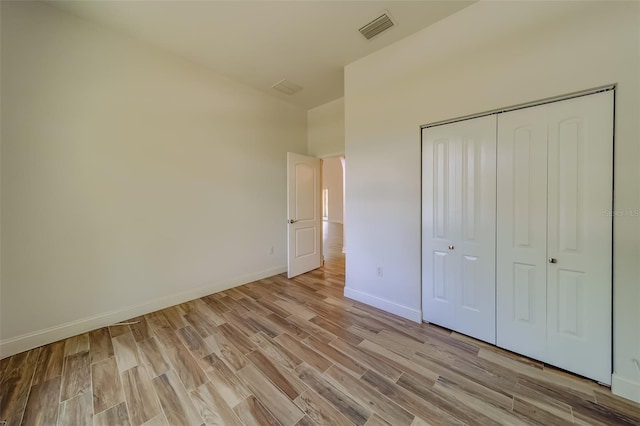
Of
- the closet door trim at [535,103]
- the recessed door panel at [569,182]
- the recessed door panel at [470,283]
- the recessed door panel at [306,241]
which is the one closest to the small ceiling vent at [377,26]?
the closet door trim at [535,103]

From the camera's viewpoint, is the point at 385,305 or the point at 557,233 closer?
the point at 557,233

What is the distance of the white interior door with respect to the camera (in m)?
3.86

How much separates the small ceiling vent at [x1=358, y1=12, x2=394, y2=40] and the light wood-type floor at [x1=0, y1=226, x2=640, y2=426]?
3.13 metres

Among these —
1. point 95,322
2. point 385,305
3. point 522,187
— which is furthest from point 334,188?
point 95,322

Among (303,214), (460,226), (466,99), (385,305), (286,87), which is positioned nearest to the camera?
(466,99)

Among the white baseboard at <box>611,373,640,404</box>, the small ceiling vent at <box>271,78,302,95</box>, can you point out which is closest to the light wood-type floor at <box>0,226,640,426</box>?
the white baseboard at <box>611,373,640,404</box>

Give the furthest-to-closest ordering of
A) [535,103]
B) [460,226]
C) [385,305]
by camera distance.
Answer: [385,305]
[460,226]
[535,103]

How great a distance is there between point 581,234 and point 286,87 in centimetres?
378

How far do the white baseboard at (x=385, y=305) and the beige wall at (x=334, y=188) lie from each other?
8.70 meters

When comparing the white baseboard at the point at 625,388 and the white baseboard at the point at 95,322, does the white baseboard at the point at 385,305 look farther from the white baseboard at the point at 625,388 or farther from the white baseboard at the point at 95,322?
the white baseboard at the point at 95,322

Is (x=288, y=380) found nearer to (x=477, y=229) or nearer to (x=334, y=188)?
(x=477, y=229)

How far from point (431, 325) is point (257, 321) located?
189cm

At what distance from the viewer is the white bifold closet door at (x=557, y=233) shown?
160 cm

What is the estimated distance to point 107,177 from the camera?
7.84ft
